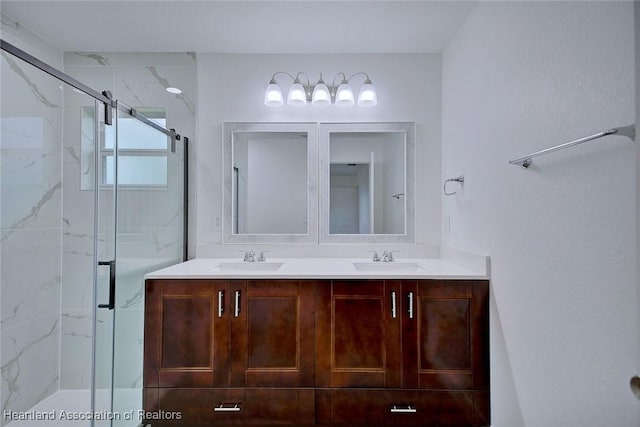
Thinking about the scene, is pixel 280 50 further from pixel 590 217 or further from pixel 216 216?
pixel 590 217

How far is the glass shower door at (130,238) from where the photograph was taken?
1619 millimetres

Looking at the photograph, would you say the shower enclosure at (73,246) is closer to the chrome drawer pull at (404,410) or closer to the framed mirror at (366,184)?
the framed mirror at (366,184)

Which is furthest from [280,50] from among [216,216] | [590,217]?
[590,217]

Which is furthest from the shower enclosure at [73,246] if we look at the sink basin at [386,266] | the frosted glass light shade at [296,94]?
the sink basin at [386,266]

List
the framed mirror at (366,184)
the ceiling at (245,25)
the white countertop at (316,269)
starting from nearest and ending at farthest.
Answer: the white countertop at (316,269) → the ceiling at (245,25) → the framed mirror at (366,184)

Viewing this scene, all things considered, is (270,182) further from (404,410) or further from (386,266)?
(404,410)

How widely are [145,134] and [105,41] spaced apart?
2.99 feet

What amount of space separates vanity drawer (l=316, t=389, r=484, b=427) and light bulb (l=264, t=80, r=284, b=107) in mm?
1913

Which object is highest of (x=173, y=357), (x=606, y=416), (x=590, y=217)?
(x=590, y=217)

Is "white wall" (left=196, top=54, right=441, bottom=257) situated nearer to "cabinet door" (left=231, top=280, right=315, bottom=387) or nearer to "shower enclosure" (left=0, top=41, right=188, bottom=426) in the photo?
"shower enclosure" (left=0, top=41, right=188, bottom=426)

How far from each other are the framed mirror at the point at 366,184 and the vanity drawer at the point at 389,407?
102 cm

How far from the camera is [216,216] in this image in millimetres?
2338

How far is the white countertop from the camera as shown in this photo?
1.69 m

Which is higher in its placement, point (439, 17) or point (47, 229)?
point (439, 17)
